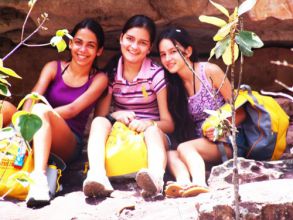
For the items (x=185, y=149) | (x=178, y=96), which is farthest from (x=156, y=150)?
(x=178, y=96)

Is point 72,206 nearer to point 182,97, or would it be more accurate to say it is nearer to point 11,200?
point 11,200

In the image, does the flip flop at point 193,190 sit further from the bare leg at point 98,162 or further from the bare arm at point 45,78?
the bare arm at point 45,78

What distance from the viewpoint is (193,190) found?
328 cm

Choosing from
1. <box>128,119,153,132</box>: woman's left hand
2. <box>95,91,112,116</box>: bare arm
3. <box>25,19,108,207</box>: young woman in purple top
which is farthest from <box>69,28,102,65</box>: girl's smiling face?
<box>128,119,153,132</box>: woman's left hand

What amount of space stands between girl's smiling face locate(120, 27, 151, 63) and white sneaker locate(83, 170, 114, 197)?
1225 mm

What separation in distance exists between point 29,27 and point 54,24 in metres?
0.34

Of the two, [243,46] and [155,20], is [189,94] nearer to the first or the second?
[155,20]

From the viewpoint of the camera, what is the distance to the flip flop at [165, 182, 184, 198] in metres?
3.36

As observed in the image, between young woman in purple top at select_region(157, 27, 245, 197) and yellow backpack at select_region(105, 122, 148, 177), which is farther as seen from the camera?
young woman in purple top at select_region(157, 27, 245, 197)

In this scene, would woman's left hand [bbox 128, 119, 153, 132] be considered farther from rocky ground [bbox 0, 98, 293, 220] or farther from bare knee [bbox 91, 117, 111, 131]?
rocky ground [bbox 0, 98, 293, 220]

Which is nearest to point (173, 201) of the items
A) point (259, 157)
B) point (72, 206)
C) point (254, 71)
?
point (72, 206)

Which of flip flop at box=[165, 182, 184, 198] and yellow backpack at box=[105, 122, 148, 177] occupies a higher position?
yellow backpack at box=[105, 122, 148, 177]

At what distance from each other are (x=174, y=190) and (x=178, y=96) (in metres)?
1.08

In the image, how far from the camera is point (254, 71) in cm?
563
